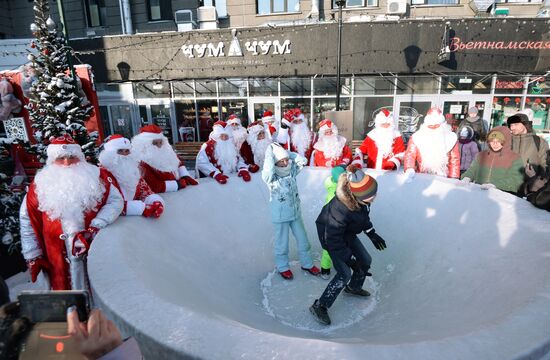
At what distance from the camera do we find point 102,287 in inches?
66.3

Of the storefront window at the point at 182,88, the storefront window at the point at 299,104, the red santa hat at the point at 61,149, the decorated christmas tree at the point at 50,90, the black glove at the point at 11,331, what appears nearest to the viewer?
the black glove at the point at 11,331

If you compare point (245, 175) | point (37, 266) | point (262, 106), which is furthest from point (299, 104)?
point (37, 266)

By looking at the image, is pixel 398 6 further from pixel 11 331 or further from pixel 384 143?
pixel 11 331

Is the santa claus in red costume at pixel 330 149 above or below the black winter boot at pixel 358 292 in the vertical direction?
above

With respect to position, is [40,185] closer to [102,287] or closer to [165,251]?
[165,251]

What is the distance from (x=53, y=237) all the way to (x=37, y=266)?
1.02ft

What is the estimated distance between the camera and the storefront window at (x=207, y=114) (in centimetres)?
1202

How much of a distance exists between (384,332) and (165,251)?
191 centimetres

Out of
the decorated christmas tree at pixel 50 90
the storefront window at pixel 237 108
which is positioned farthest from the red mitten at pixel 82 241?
the storefront window at pixel 237 108

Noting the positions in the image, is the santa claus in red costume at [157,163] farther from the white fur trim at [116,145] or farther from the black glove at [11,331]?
the black glove at [11,331]

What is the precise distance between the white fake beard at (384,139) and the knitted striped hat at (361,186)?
2468 millimetres

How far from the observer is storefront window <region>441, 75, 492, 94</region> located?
33.4 feet

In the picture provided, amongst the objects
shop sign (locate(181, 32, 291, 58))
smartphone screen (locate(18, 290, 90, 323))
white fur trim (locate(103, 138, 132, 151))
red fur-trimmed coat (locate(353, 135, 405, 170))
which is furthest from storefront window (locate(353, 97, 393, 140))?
smartphone screen (locate(18, 290, 90, 323))

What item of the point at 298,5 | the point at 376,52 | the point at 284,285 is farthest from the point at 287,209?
the point at 298,5
